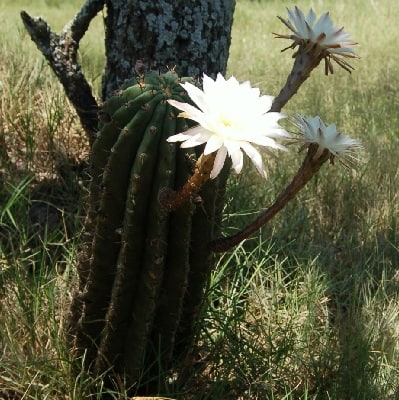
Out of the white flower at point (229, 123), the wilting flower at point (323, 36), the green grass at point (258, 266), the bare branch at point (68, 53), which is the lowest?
the green grass at point (258, 266)

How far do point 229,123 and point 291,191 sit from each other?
37 cm

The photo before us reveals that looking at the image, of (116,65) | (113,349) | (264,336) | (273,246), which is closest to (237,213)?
(273,246)

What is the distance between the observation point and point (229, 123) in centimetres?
147

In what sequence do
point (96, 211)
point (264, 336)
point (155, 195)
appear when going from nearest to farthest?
point (155, 195)
point (96, 211)
point (264, 336)

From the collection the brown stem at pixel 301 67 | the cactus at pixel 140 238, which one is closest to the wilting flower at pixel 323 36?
the brown stem at pixel 301 67

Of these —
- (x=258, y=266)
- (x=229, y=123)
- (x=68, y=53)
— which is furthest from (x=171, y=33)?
(x=229, y=123)

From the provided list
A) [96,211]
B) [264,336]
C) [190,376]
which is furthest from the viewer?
[264,336]

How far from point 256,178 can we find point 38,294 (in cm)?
142

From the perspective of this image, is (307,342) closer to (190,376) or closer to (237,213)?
(190,376)

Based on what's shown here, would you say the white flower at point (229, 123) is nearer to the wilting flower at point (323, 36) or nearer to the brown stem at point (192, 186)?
the brown stem at point (192, 186)

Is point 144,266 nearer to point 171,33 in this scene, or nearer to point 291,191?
point 291,191

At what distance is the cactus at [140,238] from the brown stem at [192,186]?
3cm

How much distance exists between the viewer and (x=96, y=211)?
1.94 metres

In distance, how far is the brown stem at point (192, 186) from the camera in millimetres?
1527
